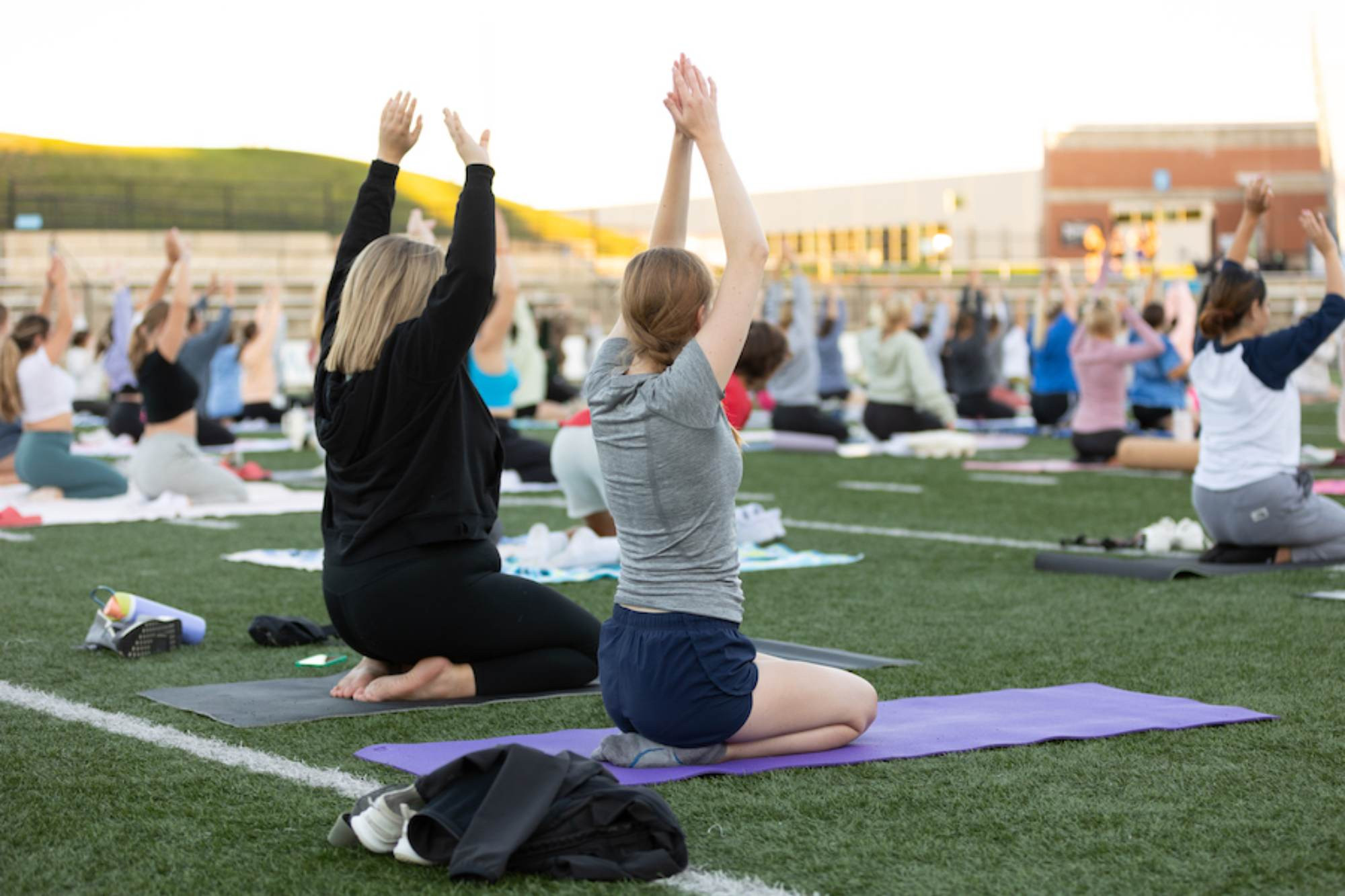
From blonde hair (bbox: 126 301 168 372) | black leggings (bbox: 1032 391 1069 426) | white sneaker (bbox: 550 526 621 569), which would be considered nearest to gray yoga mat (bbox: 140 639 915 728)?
white sneaker (bbox: 550 526 621 569)

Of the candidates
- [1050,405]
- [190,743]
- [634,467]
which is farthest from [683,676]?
[1050,405]

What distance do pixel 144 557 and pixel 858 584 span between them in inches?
150

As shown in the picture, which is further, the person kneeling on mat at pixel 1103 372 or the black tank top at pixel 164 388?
the person kneeling on mat at pixel 1103 372

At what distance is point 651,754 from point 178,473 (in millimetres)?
7834

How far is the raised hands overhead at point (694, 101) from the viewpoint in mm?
3900

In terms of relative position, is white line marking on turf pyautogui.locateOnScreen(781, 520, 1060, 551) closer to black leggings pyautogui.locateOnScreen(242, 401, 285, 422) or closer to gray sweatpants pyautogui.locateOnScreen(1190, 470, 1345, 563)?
gray sweatpants pyautogui.locateOnScreen(1190, 470, 1345, 563)

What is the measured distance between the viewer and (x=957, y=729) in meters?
4.50

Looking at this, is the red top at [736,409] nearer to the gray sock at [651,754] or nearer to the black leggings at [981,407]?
the gray sock at [651,754]

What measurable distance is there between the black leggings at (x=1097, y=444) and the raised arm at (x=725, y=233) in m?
11.0

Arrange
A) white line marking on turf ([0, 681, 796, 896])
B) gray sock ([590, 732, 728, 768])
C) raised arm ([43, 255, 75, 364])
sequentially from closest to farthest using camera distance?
white line marking on turf ([0, 681, 796, 896])
gray sock ([590, 732, 728, 768])
raised arm ([43, 255, 75, 364])

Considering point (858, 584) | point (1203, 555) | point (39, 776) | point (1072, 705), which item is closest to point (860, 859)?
point (1072, 705)

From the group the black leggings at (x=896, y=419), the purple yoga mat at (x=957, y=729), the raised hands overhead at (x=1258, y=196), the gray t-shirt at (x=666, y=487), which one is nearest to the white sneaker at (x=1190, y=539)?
the raised hands overhead at (x=1258, y=196)

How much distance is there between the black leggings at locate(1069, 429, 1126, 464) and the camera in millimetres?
14352

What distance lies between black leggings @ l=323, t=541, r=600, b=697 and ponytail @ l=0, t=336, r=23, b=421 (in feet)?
24.3
